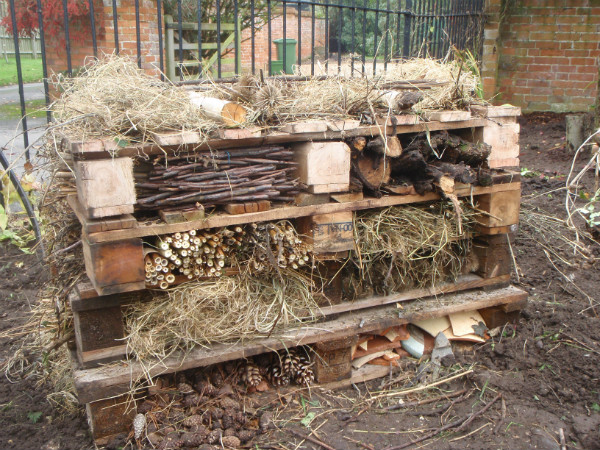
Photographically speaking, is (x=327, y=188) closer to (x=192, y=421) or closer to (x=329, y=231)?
(x=329, y=231)

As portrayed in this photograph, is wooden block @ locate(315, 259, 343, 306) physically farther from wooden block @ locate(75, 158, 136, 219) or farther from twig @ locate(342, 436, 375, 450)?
wooden block @ locate(75, 158, 136, 219)

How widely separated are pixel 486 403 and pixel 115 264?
207 cm

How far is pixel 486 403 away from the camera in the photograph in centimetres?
329

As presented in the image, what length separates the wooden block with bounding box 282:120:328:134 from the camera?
9.93 feet

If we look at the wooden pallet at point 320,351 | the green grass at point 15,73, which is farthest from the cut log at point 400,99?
the green grass at point 15,73

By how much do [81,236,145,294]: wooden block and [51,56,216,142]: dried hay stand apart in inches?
19.0

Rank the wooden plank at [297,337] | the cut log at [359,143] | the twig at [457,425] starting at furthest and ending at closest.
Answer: the cut log at [359,143] → the twig at [457,425] → the wooden plank at [297,337]

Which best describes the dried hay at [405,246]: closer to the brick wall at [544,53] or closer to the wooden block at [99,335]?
the wooden block at [99,335]

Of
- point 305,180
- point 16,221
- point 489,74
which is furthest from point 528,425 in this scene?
point 489,74

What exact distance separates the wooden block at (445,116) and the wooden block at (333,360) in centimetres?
130

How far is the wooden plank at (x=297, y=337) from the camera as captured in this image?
9.46 ft

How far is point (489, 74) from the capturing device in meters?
9.74

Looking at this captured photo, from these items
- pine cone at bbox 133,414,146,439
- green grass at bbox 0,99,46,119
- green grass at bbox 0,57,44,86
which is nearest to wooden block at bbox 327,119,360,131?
pine cone at bbox 133,414,146,439

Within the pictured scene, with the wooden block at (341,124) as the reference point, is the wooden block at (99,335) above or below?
below
